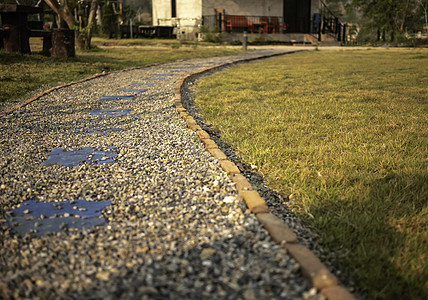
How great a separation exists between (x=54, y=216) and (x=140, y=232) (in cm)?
54

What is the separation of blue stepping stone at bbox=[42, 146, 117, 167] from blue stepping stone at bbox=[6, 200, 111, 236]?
2.43 feet

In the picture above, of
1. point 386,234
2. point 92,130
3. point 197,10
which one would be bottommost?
point 386,234

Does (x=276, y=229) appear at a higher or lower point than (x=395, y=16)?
lower

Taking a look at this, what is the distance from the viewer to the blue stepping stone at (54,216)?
6.86 feet

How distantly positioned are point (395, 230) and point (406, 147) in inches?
58.6

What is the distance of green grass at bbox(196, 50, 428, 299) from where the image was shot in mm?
1875

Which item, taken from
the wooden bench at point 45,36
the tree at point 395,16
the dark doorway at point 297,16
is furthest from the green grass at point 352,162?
the tree at point 395,16

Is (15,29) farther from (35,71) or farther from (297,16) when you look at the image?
(297,16)

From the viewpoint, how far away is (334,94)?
606 centimetres

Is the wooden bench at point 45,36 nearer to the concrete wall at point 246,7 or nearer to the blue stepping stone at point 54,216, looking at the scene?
the blue stepping stone at point 54,216

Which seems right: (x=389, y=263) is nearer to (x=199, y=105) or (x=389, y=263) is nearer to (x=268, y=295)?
(x=268, y=295)

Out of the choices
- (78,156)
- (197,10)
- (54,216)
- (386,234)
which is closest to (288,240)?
(386,234)

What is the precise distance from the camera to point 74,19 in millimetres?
13305

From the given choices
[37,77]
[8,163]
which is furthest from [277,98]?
[37,77]
